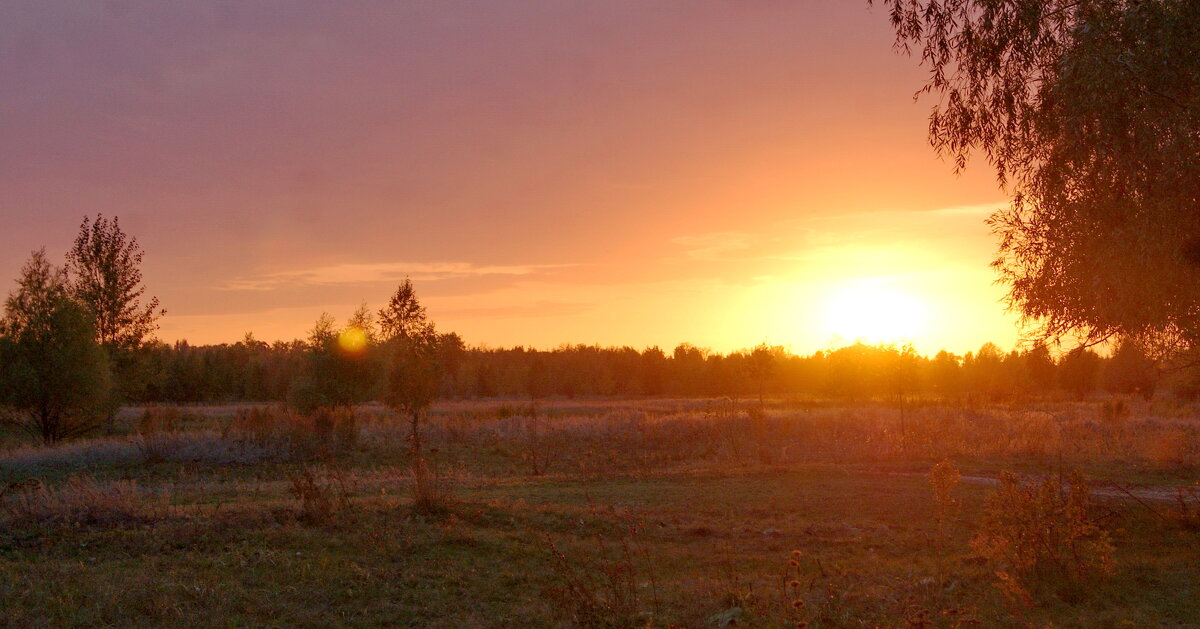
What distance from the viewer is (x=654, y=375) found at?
10125 centimetres

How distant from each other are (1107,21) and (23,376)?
37838 millimetres

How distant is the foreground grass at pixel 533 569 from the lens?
6.97 metres

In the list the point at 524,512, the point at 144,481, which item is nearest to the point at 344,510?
the point at 524,512

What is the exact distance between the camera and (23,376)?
31391 mm

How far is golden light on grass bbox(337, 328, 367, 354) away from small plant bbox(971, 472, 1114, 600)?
33.5 meters

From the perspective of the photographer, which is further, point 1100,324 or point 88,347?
point 88,347

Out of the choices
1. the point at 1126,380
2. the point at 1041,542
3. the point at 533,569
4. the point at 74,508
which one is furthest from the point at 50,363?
the point at 1126,380

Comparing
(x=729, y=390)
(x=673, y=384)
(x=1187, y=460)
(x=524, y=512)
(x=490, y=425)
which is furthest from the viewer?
(x=673, y=384)

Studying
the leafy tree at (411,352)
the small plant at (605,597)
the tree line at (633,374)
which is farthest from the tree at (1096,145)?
the leafy tree at (411,352)

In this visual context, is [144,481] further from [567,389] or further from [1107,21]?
[567,389]

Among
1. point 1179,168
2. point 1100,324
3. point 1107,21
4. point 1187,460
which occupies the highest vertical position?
point 1107,21

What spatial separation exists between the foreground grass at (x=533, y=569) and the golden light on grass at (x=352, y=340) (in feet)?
86.1

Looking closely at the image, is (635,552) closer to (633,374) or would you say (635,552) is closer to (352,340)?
(352,340)

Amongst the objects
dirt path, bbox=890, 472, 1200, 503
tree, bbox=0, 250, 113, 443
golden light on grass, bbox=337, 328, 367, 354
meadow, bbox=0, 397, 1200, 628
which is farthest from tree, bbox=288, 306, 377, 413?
dirt path, bbox=890, 472, 1200, 503
